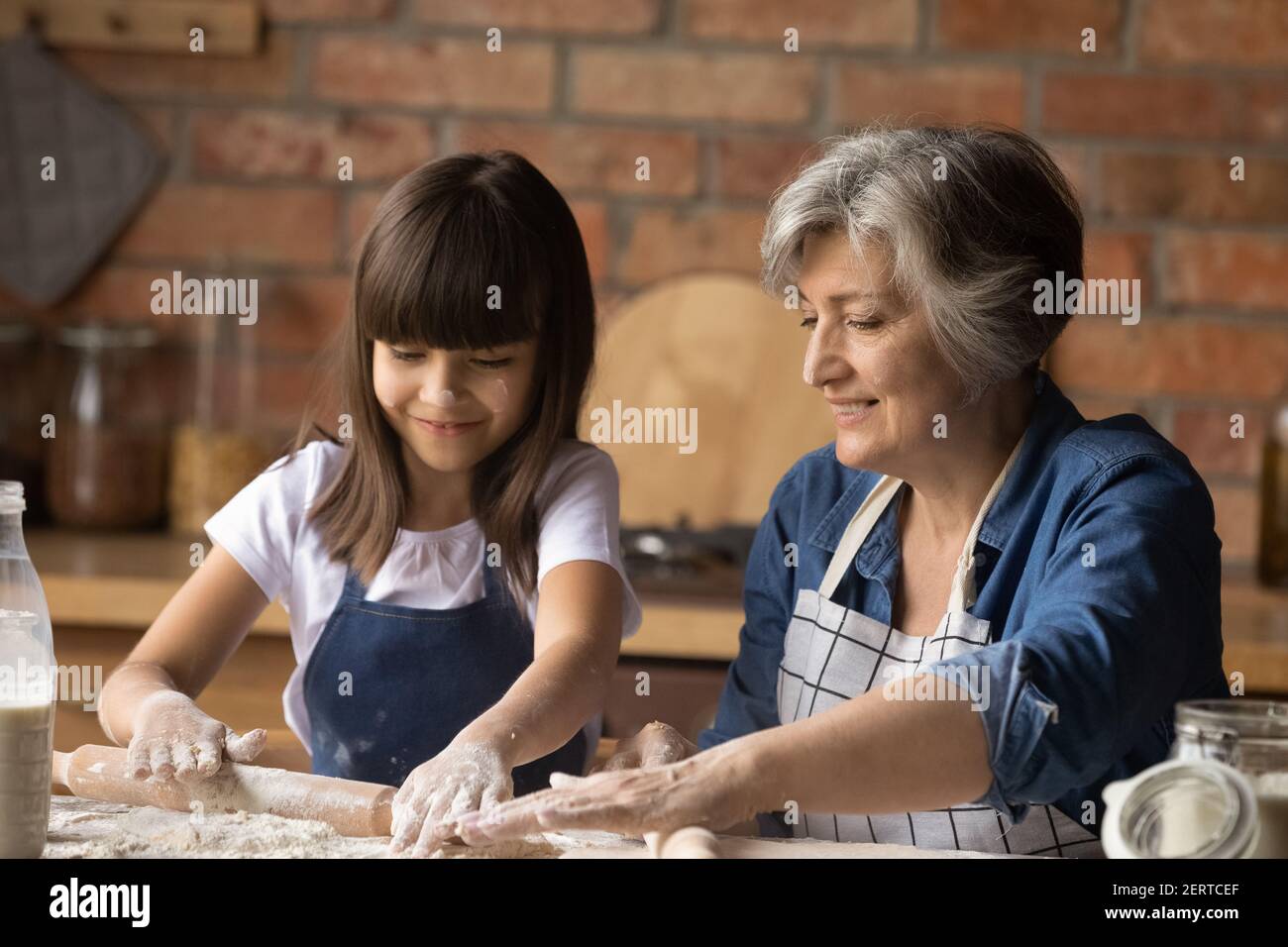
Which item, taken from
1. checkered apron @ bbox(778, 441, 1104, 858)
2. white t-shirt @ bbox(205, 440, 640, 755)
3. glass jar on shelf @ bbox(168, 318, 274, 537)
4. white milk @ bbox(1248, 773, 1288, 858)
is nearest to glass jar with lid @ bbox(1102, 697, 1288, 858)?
white milk @ bbox(1248, 773, 1288, 858)

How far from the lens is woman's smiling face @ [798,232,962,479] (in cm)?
109

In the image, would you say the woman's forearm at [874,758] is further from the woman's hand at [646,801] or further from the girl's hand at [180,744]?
the girl's hand at [180,744]

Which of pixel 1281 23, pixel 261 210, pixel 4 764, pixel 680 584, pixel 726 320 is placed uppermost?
pixel 1281 23

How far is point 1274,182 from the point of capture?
7.02 ft

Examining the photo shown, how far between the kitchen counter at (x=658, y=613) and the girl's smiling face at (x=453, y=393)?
69 cm

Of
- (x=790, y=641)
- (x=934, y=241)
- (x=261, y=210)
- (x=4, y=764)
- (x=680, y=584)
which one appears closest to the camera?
(x=4, y=764)

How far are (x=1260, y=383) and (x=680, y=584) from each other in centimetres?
95

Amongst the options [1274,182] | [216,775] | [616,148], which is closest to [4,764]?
[216,775]

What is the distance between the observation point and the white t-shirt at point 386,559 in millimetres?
1179

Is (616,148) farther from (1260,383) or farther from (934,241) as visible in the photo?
(934,241)

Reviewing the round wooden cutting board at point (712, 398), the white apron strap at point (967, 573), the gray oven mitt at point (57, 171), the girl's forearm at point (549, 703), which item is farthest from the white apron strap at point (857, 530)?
the gray oven mitt at point (57, 171)

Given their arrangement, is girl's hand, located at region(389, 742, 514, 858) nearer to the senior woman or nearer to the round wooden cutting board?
the senior woman

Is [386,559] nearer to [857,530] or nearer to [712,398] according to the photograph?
[857,530]

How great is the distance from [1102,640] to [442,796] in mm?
404
